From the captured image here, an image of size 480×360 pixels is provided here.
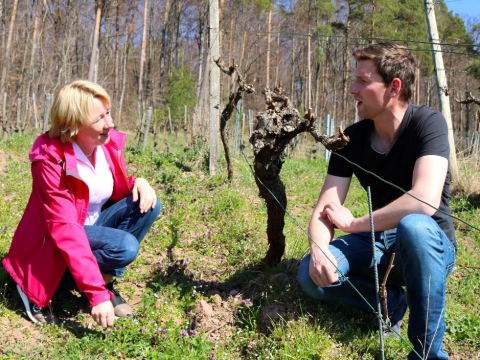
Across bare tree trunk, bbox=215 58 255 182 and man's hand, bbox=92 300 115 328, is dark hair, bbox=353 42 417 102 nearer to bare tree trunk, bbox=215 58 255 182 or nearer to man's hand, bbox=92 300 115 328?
man's hand, bbox=92 300 115 328

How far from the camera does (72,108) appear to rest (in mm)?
2414

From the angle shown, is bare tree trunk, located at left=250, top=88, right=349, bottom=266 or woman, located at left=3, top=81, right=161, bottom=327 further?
bare tree trunk, located at left=250, top=88, right=349, bottom=266

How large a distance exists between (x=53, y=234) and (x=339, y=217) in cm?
141

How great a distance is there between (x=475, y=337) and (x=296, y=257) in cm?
119

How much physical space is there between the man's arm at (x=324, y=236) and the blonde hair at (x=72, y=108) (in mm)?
1284

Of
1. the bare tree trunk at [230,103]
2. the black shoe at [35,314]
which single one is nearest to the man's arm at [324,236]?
the black shoe at [35,314]

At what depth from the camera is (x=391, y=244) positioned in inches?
99.6

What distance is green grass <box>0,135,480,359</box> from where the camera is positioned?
7.91 ft

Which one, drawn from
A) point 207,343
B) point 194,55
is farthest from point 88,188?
point 194,55

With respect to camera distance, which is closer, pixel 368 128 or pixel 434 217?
pixel 434 217

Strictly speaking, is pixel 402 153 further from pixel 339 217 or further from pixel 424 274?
pixel 424 274

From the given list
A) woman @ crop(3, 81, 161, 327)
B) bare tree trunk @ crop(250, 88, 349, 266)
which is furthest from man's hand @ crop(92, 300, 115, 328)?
bare tree trunk @ crop(250, 88, 349, 266)

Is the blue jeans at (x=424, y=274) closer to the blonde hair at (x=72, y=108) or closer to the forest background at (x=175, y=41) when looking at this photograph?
the blonde hair at (x=72, y=108)

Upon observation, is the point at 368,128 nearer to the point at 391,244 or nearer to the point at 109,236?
the point at 391,244
